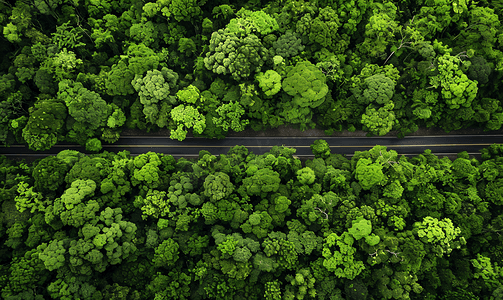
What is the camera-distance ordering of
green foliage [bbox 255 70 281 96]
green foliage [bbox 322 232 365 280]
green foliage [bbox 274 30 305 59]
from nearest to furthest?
1. green foliage [bbox 322 232 365 280]
2. green foliage [bbox 255 70 281 96]
3. green foliage [bbox 274 30 305 59]

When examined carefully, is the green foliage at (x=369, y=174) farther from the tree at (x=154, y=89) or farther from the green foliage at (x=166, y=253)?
the tree at (x=154, y=89)

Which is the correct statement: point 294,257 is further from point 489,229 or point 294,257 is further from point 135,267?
point 489,229

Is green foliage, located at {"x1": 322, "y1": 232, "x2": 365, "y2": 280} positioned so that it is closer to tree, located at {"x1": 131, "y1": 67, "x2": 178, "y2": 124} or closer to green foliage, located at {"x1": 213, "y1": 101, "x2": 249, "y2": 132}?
green foliage, located at {"x1": 213, "y1": 101, "x2": 249, "y2": 132}

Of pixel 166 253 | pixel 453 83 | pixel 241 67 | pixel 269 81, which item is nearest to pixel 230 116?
pixel 241 67

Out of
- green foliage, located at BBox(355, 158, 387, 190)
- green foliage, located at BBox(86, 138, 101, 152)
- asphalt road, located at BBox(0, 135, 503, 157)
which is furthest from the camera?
asphalt road, located at BBox(0, 135, 503, 157)

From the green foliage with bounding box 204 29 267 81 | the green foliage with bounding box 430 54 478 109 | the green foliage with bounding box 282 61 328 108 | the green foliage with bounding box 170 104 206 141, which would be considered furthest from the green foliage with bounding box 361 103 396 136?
the green foliage with bounding box 170 104 206 141

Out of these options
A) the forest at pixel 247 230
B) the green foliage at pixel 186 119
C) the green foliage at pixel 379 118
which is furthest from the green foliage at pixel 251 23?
the forest at pixel 247 230
